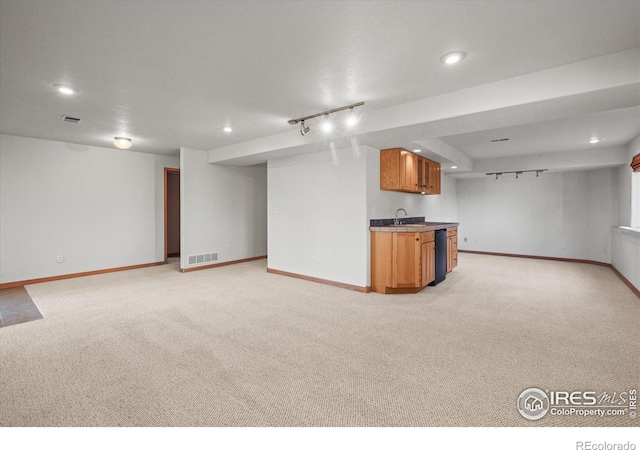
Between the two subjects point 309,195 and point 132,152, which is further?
point 132,152

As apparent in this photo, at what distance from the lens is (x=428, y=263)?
4.70m

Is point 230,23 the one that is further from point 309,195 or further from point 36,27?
point 309,195

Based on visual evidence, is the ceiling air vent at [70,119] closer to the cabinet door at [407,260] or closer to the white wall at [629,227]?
the cabinet door at [407,260]

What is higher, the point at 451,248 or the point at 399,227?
the point at 399,227

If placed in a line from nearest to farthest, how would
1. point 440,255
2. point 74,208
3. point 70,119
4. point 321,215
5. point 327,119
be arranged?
point 327,119
point 70,119
point 440,255
point 321,215
point 74,208

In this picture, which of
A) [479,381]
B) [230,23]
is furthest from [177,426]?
[230,23]

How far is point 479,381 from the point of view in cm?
219

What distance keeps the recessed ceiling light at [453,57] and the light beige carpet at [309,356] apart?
2393 millimetres

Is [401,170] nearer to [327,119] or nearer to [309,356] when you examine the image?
[327,119]

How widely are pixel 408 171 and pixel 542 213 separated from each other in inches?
187

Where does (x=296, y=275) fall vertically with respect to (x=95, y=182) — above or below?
below

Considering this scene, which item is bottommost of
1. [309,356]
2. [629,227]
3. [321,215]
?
[309,356]

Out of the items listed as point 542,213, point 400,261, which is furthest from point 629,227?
point 400,261
